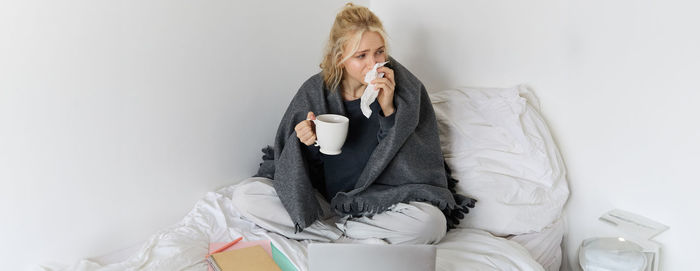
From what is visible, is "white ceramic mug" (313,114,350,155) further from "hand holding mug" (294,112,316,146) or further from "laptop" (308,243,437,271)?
"laptop" (308,243,437,271)

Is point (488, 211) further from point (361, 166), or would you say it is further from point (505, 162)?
point (361, 166)

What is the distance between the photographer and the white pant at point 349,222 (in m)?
1.48

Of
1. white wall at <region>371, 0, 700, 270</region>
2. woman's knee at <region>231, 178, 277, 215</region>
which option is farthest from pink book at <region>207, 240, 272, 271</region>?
white wall at <region>371, 0, 700, 270</region>

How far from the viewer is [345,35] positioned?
1594 millimetres

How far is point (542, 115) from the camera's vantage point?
175 centimetres

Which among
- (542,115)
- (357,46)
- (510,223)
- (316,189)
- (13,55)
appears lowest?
(510,223)

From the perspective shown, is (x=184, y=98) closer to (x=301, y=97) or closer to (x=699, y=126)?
(x=301, y=97)

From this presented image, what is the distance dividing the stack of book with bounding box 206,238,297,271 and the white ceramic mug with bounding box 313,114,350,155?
0.31 m

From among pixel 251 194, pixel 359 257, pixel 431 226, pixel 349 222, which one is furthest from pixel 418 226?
pixel 251 194

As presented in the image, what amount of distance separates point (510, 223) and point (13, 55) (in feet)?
4.95

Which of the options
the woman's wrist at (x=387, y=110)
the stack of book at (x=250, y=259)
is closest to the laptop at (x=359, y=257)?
Result: the stack of book at (x=250, y=259)

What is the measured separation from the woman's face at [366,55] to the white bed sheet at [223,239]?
0.55 m

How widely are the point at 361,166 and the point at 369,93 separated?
0.91ft

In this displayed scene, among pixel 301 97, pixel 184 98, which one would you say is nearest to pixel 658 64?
pixel 301 97
